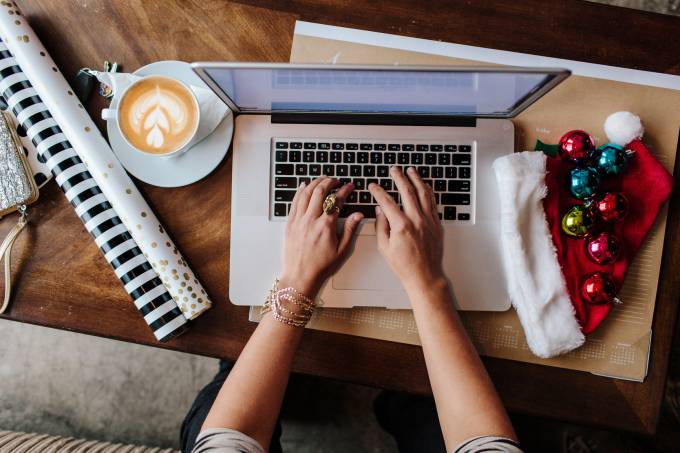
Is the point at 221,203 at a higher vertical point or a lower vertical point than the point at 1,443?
higher

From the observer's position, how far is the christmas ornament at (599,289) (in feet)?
2.33

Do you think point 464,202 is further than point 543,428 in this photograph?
No

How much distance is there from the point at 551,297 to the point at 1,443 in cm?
103

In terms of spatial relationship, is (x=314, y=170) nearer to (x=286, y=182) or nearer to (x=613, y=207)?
(x=286, y=182)

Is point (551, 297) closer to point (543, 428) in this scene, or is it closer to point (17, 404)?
point (543, 428)

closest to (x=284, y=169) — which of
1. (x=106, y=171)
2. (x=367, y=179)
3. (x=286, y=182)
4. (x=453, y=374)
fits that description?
(x=286, y=182)

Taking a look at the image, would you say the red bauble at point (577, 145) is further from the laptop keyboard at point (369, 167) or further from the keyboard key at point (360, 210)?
the keyboard key at point (360, 210)

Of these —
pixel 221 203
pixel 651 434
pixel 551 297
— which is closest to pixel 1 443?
pixel 221 203

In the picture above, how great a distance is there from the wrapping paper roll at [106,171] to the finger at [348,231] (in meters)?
0.22

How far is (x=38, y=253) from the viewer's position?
77 cm

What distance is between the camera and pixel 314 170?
76 centimetres

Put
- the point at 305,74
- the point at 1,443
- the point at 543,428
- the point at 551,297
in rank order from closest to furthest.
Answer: the point at 305,74 < the point at 551,297 < the point at 1,443 < the point at 543,428

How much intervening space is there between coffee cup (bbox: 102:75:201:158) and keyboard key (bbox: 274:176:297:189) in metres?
0.14

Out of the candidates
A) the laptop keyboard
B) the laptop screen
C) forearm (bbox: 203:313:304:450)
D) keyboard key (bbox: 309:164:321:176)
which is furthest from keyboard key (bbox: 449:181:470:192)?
forearm (bbox: 203:313:304:450)
